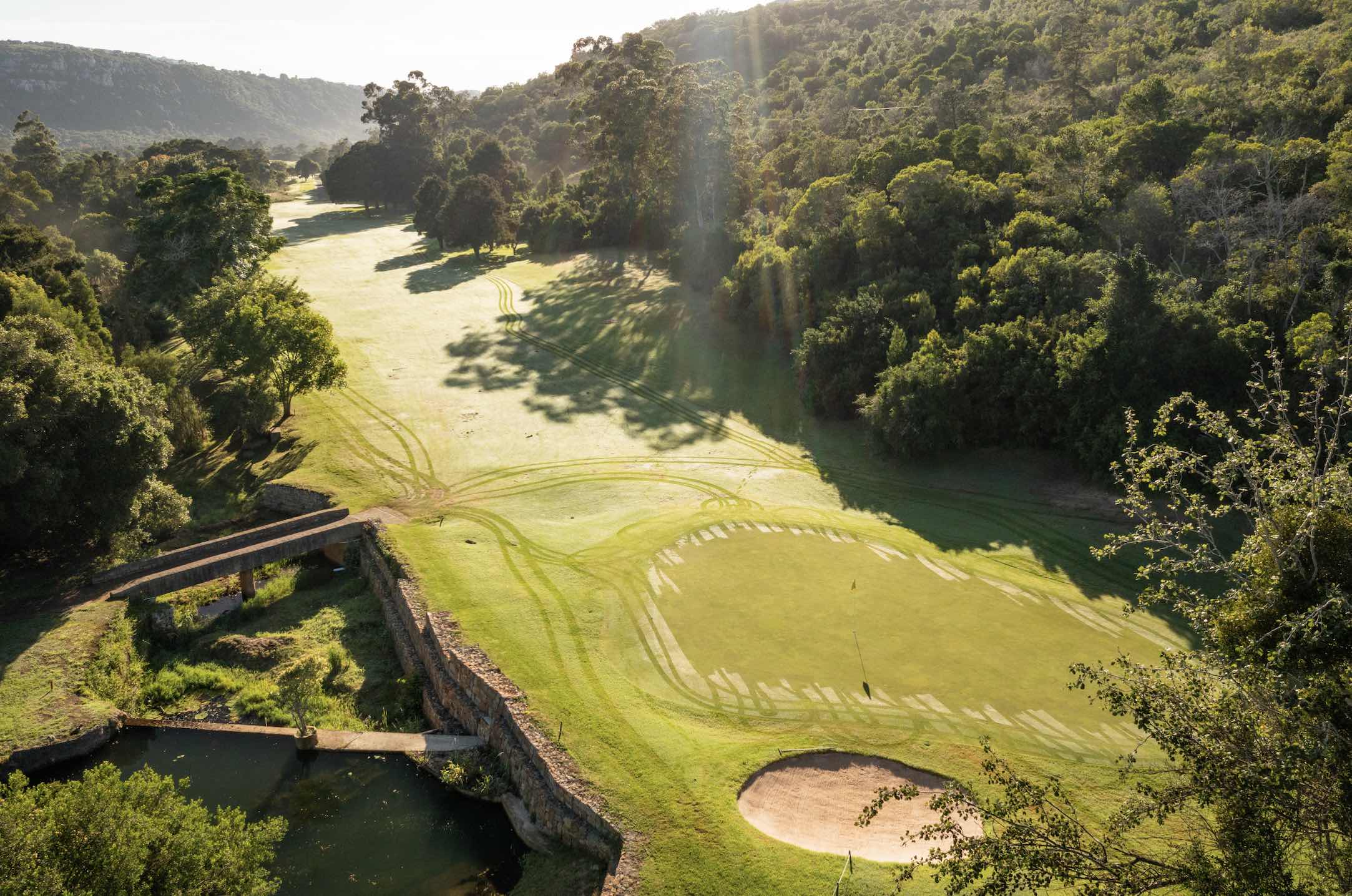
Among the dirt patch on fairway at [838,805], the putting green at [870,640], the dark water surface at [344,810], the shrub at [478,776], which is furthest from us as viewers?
the putting green at [870,640]

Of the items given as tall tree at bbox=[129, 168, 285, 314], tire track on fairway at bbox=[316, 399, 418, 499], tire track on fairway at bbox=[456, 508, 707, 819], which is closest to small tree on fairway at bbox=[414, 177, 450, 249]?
tall tree at bbox=[129, 168, 285, 314]

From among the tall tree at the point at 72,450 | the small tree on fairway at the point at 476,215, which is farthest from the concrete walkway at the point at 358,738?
the small tree on fairway at the point at 476,215

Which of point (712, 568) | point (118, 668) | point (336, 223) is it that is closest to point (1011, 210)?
point (712, 568)

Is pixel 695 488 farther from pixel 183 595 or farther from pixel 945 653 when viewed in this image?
pixel 183 595

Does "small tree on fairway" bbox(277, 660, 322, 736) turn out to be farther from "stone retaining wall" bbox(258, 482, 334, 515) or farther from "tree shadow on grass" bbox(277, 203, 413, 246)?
"tree shadow on grass" bbox(277, 203, 413, 246)

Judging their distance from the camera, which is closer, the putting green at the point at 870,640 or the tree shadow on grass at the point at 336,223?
the putting green at the point at 870,640

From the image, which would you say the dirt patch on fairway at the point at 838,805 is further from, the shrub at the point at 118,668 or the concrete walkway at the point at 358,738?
the shrub at the point at 118,668

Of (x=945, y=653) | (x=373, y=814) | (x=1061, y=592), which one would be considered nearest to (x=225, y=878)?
(x=373, y=814)
